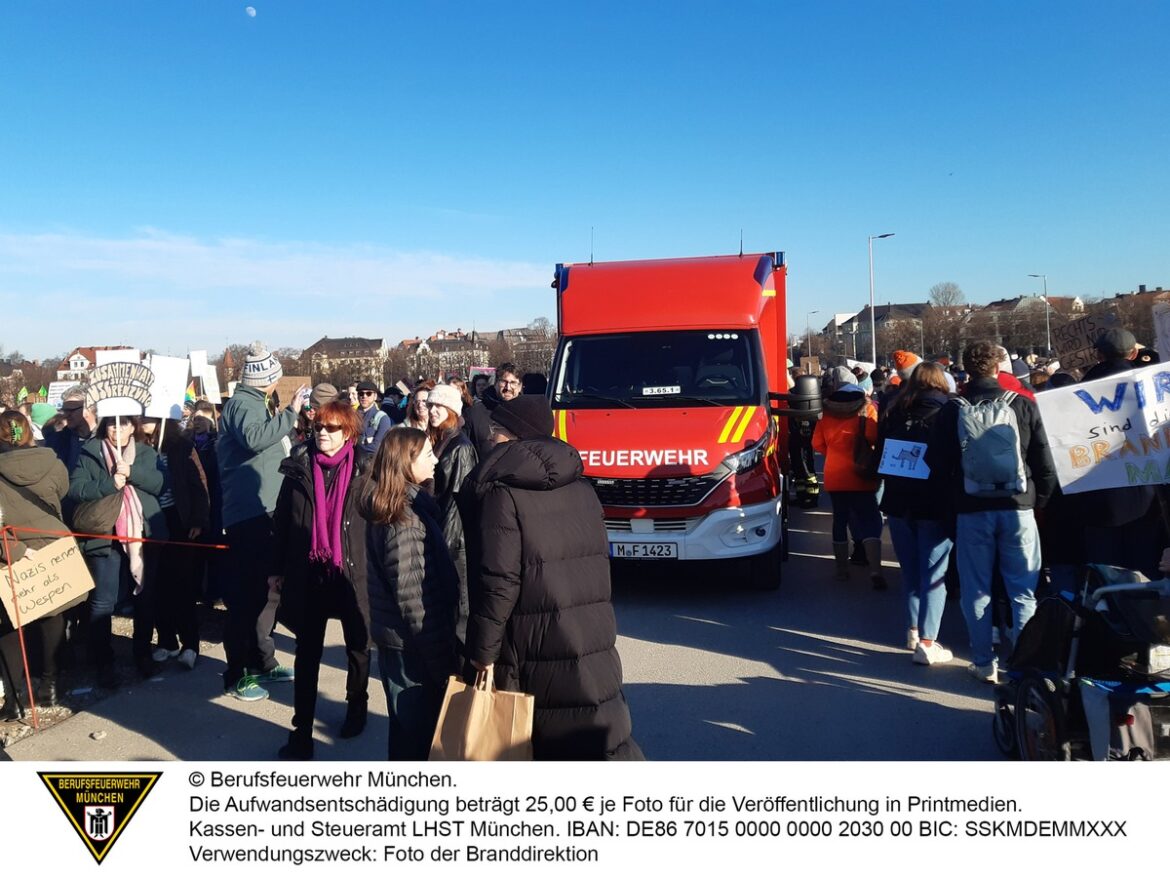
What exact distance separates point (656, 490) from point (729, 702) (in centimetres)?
237

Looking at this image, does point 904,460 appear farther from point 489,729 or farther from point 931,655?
point 489,729

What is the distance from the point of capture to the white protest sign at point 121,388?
6117 mm

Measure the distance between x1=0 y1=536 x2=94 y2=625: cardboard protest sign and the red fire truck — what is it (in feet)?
12.3

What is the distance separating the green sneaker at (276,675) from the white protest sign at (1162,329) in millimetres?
6838

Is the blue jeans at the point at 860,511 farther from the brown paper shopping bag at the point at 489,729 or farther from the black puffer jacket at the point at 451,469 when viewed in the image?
the brown paper shopping bag at the point at 489,729

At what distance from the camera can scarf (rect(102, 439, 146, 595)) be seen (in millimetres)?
5930

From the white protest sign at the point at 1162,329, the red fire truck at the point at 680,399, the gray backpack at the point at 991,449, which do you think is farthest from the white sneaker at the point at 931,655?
the white protest sign at the point at 1162,329

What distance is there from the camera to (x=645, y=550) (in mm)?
7422

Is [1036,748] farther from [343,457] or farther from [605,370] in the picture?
[605,370]

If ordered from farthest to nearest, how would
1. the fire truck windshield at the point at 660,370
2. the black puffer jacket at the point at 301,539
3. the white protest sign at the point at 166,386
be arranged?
the fire truck windshield at the point at 660,370
the white protest sign at the point at 166,386
the black puffer jacket at the point at 301,539

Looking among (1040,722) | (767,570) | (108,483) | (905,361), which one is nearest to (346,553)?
(108,483)

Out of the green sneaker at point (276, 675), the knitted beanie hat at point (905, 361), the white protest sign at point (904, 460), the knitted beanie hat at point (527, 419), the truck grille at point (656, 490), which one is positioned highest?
the knitted beanie hat at point (905, 361)
